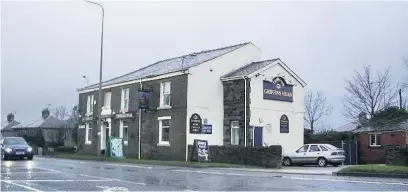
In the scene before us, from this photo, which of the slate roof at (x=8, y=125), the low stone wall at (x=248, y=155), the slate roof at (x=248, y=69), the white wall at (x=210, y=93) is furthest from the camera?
the slate roof at (x=8, y=125)

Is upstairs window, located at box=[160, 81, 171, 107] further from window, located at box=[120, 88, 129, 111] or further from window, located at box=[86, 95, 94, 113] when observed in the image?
window, located at box=[86, 95, 94, 113]

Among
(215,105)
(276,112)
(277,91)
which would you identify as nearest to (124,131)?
(215,105)

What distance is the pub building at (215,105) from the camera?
111ft

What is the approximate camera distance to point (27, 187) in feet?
43.1

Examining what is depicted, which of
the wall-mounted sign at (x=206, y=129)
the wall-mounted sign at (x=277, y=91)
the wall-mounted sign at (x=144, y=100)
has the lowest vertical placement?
the wall-mounted sign at (x=206, y=129)

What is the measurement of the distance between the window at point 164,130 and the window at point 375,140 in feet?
53.0

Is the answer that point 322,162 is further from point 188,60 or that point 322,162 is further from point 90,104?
point 90,104

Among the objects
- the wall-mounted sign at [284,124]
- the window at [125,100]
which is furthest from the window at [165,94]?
the wall-mounted sign at [284,124]

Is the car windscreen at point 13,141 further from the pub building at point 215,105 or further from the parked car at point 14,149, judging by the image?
the pub building at point 215,105

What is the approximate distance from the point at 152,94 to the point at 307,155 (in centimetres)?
1258

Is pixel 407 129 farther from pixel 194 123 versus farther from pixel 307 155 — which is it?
pixel 194 123

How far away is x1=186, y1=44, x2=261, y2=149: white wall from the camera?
33.7m

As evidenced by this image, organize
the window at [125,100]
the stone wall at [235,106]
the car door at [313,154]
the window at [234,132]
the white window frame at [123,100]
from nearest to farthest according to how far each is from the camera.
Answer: the car door at [313,154], the stone wall at [235,106], the window at [234,132], the white window frame at [123,100], the window at [125,100]

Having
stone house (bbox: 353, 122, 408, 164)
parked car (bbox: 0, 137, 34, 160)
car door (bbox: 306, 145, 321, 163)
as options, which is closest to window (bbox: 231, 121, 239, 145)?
car door (bbox: 306, 145, 321, 163)
